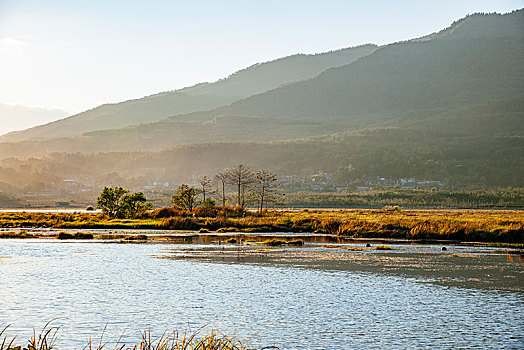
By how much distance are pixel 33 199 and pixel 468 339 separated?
182 meters

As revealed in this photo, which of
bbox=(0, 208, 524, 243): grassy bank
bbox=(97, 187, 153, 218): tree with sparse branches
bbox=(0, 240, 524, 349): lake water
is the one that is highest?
bbox=(97, 187, 153, 218): tree with sparse branches

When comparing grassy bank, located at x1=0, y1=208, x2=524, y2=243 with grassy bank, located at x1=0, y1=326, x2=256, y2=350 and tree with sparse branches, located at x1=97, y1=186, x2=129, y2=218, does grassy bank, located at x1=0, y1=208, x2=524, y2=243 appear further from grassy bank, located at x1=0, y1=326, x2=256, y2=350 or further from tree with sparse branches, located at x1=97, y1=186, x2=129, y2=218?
grassy bank, located at x1=0, y1=326, x2=256, y2=350

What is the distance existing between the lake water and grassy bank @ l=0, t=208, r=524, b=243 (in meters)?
13.6

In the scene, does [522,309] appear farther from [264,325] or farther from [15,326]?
[15,326]

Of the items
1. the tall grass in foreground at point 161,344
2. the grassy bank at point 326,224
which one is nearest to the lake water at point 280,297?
the tall grass in foreground at point 161,344

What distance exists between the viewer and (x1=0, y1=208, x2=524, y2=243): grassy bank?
56.6m

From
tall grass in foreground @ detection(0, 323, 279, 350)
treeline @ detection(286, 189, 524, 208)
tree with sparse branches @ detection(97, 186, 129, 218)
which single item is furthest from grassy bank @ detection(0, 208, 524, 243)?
treeline @ detection(286, 189, 524, 208)

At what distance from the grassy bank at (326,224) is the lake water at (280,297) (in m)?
13.6

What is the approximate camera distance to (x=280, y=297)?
27.0 meters

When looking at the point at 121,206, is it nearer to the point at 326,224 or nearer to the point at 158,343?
the point at 326,224

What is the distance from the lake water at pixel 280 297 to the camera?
20375 mm

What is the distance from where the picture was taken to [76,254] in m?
43.4

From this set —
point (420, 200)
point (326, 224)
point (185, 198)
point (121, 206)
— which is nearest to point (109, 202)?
point (121, 206)

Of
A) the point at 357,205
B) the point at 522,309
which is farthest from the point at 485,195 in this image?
the point at 522,309
